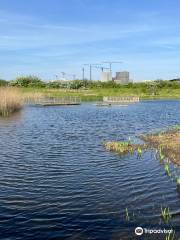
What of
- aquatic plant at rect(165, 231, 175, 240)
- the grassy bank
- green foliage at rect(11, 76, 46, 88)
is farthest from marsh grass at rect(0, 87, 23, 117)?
green foliage at rect(11, 76, 46, 88)

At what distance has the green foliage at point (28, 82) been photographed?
5753 inches

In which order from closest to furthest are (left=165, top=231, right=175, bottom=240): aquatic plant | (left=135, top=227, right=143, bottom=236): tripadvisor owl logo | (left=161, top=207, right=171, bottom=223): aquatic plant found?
(left=165, top=231, right=175, bottom=240): aquatic plant, (left=135, top=227, right=143, bottom=236): tripadvisor owl logo, (left=161, top=207, right=171, bottom=223): aquatic plant

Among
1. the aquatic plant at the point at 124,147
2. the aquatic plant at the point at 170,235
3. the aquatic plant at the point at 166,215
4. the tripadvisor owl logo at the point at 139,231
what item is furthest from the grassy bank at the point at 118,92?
the aquatic plant at the point at 170,235

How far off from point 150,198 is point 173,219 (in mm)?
2545

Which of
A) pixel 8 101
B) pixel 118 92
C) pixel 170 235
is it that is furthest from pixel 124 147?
pixel 118 92

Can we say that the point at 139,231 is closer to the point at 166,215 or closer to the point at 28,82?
the point at 166,215

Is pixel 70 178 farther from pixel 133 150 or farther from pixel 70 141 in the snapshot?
pixel 70 141

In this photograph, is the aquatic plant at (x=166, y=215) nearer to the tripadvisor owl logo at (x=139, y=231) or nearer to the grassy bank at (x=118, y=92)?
the tripadvisor owl logo at (x=139, y=231)

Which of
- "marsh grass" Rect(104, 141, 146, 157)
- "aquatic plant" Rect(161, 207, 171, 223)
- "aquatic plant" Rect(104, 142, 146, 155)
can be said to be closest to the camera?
"aquatic plant" Rect(161, 207, 171, 223)

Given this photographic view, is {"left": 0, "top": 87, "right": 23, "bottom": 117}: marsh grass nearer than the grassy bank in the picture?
Yes

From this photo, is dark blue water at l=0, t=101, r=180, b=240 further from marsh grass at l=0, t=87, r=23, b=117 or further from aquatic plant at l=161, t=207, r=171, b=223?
marsh grass at l=0, t=87, r=23, b=117

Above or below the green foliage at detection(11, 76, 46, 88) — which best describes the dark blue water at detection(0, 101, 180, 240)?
below

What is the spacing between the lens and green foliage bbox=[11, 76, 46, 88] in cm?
14612

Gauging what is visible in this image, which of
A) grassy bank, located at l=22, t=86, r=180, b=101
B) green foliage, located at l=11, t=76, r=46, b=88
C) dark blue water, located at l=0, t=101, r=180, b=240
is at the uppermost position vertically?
green foliage, located at l=11, t=76, r=46, b=88
